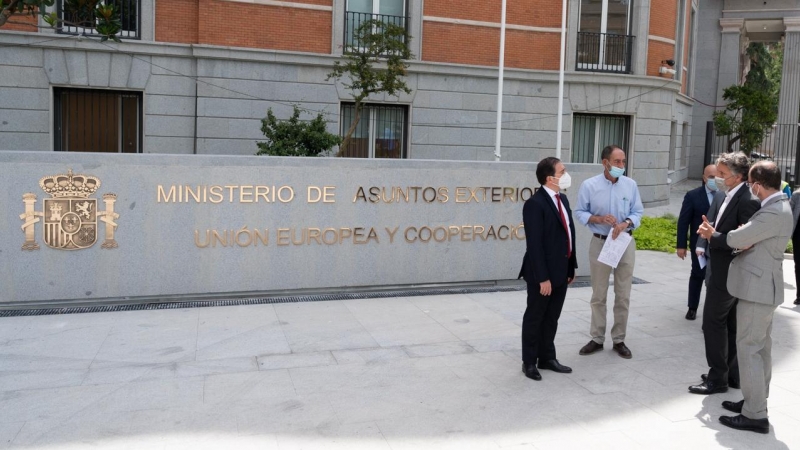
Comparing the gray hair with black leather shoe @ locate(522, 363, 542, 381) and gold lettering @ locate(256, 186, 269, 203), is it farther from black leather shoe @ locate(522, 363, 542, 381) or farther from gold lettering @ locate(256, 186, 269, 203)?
gold lettering @ locate(256, 186, 269, 203)

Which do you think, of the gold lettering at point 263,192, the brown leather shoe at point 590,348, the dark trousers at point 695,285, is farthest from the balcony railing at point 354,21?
the brown leather shoe at point 590,348

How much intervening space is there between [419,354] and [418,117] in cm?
1315

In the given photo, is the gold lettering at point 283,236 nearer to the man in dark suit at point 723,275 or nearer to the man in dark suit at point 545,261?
the man in dark suit at point 545,261

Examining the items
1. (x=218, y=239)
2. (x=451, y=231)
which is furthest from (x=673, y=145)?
(x=218, y=239)

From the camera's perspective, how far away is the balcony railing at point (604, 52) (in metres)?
22.1

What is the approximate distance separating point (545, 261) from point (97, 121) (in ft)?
47.0

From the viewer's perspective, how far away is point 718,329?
20.9 feet

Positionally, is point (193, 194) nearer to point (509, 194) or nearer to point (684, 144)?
point (509, 194)

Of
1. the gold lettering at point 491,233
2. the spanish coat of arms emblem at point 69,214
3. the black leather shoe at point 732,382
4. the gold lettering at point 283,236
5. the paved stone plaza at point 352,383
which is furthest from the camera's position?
the gold lettering at point 491,233

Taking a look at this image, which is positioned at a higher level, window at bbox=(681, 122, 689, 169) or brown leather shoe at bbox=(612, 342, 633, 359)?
window at bbox=(681, 122, 689, 169)

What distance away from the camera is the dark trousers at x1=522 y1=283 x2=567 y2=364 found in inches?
269

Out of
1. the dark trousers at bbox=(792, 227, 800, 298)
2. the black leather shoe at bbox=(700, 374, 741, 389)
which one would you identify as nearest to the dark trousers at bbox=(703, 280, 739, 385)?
the black leather shoe at bbox=(700, 374, 741, 389)

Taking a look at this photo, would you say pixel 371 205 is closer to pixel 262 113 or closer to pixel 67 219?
pixel 67 219

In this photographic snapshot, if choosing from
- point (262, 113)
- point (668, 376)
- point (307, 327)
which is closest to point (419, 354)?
point (307, 327)
